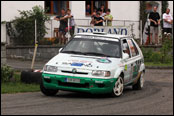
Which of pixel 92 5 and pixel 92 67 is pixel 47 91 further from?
pixel 92 5

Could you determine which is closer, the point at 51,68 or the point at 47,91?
the point at 51,68

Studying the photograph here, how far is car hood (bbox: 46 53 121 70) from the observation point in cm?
1266

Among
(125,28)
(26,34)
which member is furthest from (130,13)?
(125,28)

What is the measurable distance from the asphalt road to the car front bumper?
0.24 m

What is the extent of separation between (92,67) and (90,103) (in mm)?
1183

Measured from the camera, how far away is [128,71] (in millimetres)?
14062

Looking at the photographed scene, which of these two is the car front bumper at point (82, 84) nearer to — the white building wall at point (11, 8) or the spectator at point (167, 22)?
the white building wall at point (11, 8)

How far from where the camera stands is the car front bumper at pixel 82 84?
12.5m

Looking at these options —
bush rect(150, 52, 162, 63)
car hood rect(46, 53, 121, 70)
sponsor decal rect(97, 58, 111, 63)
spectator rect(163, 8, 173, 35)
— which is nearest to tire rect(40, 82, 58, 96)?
car hood rect(46, 53, 121, 70)

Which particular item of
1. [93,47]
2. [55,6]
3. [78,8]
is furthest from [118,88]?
[78,8]

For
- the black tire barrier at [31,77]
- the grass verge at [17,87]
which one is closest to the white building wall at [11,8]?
the grass verge at [17,87]

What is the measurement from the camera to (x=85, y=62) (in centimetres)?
1284

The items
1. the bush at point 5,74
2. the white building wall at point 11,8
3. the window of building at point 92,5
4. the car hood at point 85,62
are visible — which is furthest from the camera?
the window of building at point 92,5

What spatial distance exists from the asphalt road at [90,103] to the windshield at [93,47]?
1.09 m
